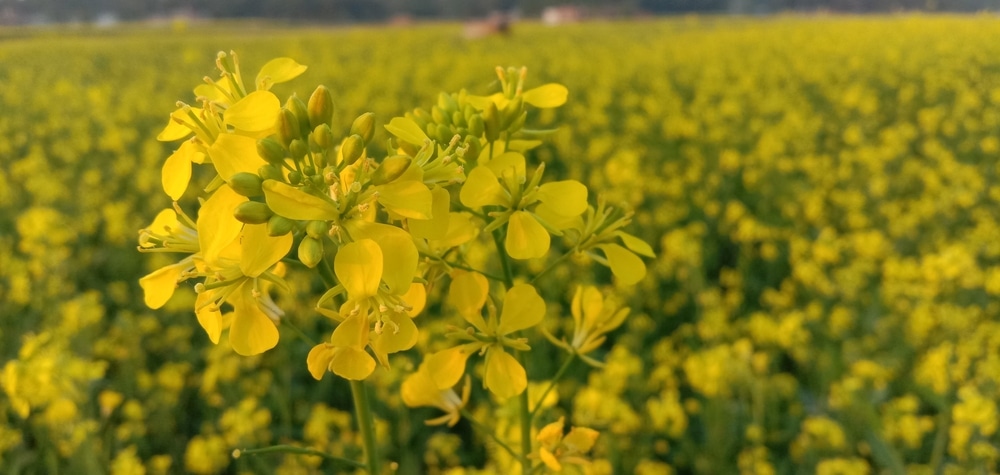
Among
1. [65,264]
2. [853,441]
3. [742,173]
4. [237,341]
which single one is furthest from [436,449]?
[742,173]

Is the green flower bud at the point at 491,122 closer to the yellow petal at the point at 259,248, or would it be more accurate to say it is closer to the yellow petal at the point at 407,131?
the yellow petal at the point at 407,131

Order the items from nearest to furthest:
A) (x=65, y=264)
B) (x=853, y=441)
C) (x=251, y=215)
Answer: (x=251, y=215)
(x=853, y=441)
(x=65, y=264)

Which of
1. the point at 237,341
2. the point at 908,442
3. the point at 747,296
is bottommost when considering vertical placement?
the point at 747,296

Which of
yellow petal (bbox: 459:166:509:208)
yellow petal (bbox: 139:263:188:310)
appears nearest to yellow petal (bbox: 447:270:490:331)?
yellow petal (bbox: 459:166:509:208)

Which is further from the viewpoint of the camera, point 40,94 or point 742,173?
point 40,94

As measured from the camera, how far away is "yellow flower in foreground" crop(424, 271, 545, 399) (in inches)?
35.3

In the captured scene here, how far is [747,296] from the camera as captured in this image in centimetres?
388

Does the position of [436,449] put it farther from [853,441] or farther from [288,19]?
[288,19]

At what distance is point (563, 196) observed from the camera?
0.90m

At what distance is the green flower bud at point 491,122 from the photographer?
94cm

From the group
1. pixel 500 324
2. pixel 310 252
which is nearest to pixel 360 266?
pixel 310 252

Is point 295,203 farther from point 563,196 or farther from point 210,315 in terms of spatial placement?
point 563,196

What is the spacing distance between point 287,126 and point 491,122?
30 centimetres

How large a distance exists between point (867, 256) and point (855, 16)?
14.6m
